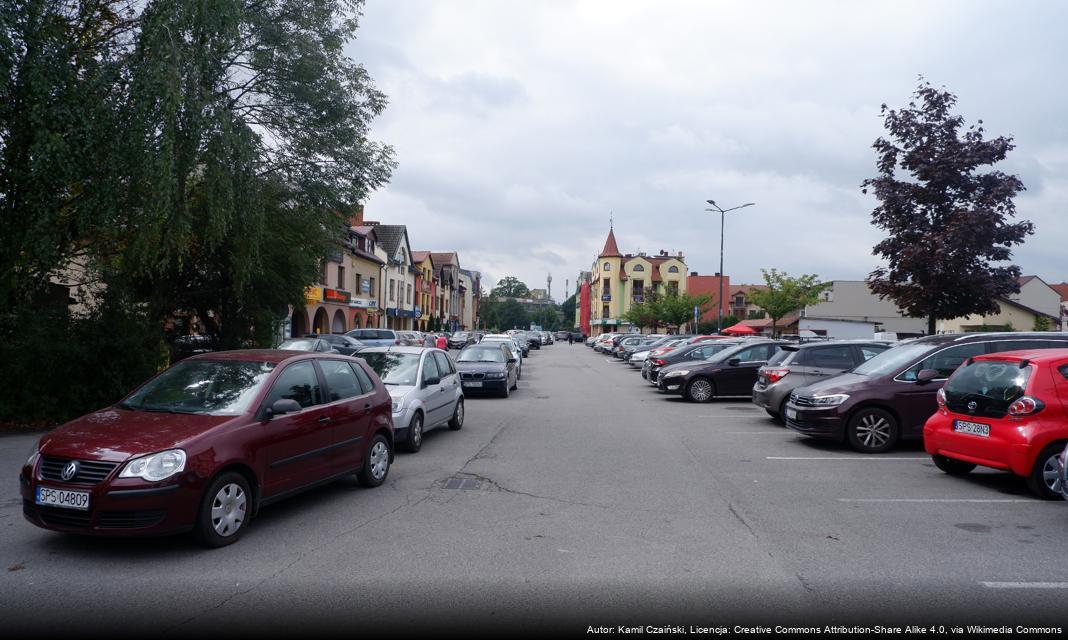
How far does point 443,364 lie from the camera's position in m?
12.4

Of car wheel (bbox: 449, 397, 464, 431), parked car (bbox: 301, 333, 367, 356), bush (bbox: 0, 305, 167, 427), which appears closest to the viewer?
bush (bbox: 0, 305, 167, 427)

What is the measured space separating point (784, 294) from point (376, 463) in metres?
42.1

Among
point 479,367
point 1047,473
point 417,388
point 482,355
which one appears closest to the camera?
point 1047,473

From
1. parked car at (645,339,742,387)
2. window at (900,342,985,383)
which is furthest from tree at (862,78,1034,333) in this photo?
window at (900,342,985,383)

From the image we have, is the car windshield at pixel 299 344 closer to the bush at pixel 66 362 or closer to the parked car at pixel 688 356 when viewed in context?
the bush at pixel 66 362

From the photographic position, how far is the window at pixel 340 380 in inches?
284

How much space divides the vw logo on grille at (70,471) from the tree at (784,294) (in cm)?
4388

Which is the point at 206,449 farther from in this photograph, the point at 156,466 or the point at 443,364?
the point at 443,364

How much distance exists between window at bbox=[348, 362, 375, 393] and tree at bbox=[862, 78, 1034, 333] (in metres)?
18.3

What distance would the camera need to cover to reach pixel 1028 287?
191 ft

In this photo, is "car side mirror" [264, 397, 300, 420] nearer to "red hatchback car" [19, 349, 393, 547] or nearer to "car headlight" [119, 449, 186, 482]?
"red hatchback car" [19, 349, 393, 547]

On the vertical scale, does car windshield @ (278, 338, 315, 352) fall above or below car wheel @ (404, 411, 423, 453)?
above

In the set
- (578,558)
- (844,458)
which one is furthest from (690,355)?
(578,558)

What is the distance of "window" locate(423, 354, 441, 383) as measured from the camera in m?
11.3
